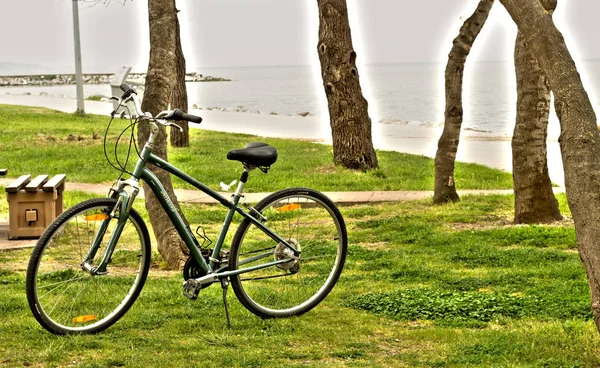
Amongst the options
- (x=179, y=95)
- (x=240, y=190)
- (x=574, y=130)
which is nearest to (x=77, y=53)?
(x=179, y=95)

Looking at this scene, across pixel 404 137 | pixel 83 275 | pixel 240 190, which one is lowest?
pixel 404 137

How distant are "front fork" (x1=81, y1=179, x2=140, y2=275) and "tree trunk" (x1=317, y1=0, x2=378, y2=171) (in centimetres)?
999

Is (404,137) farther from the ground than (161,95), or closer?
closer

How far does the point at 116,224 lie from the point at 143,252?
0.30 m

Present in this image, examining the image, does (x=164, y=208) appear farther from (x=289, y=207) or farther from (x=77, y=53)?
(x=77, y=53)

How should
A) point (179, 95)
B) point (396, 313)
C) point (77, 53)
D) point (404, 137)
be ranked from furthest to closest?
1. point (77, 53)
2. point (404, 137)
3. point (179, 95)
4. point (396, 313)

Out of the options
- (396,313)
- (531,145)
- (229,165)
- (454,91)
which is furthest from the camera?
(229,165)

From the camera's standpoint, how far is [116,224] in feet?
19.1

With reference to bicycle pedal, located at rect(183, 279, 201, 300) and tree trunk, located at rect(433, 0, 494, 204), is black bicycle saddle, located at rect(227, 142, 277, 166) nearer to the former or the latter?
bicycle pedal, located at rect(183, 279, 201, 300)

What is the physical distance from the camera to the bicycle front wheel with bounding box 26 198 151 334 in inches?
220

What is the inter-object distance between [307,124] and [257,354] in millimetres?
28502

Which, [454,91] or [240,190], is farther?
[454,91]

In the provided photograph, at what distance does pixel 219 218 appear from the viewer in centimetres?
1130

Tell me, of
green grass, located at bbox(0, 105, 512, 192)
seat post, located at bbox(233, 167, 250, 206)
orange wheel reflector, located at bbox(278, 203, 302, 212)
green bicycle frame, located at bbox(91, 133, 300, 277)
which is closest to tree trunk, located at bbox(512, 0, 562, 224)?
green grass, located at bbox(0, 105, 512, 192)
